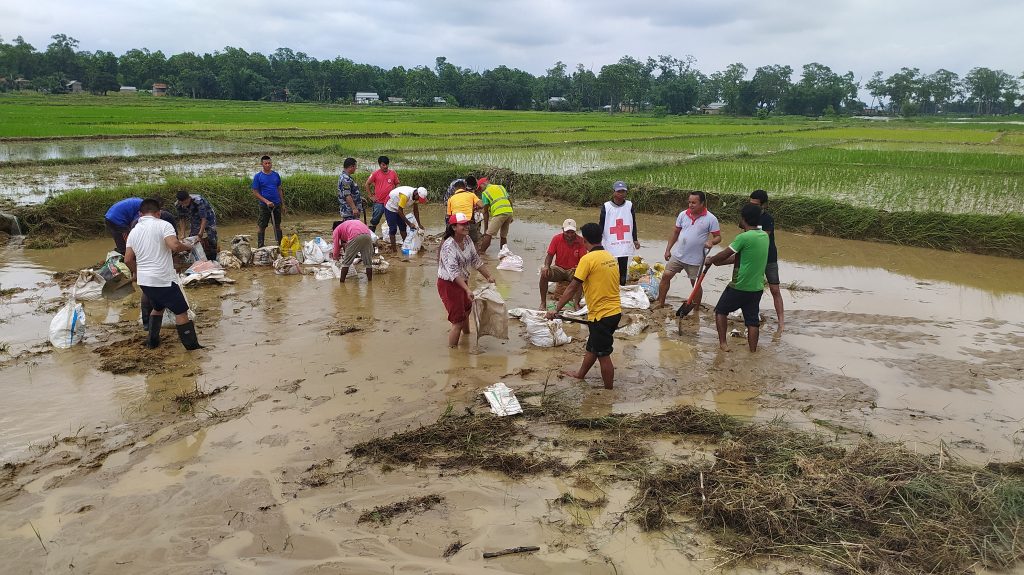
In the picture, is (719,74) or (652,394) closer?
(652,394)

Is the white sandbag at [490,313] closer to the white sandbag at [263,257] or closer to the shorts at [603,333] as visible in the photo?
the shorts at [603,333]

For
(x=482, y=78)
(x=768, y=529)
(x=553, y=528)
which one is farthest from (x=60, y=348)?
(x=482, y=78)

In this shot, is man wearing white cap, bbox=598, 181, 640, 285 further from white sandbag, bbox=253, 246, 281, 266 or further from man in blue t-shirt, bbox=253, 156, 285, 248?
man in blue t-shirt, bbox=253, 156, 285, 248

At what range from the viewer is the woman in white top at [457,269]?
19.2ft

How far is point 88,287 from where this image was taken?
7.39 m

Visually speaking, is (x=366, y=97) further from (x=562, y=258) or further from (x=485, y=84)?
(x=562, y=258)

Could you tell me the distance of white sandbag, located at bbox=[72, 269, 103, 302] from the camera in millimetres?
7345

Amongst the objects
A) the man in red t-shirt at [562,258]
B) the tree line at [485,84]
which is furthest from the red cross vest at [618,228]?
the tree line at [485,84]

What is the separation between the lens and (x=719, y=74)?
88.4m

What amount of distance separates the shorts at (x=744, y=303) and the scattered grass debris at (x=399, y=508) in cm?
376

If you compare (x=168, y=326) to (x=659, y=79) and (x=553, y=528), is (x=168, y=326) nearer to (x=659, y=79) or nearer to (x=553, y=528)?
(x=553, y=528)

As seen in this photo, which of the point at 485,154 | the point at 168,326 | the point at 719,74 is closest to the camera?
the point at 168,326

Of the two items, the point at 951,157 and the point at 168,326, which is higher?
the point at 951,157

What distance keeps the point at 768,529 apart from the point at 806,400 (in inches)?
84.6
